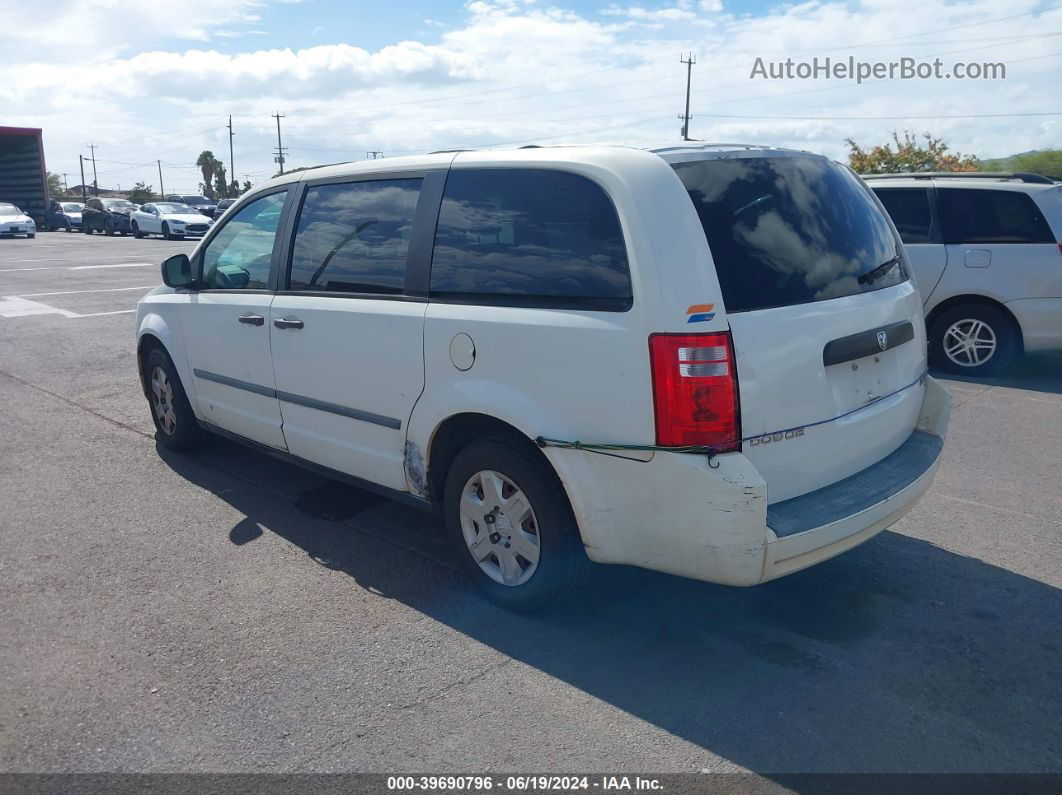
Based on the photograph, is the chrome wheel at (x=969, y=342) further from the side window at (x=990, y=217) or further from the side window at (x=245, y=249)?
the side window at (x=245, y=249)

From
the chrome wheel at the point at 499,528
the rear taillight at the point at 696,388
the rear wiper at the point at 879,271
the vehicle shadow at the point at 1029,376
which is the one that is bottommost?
the vehicle shadow at the point at 1029,376

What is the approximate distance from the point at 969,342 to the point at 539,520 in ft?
20.9

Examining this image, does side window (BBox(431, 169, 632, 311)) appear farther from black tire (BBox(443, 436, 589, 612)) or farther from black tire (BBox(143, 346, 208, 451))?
black tire (BBox(143, 346, 208, 451))

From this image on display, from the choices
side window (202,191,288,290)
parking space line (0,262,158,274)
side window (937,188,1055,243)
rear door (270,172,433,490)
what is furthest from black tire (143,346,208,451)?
parking space line (0,262,158,274)

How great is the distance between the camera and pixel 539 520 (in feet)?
11.8

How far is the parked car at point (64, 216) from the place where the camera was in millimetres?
45378

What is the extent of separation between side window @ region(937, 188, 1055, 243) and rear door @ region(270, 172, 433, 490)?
629 cm

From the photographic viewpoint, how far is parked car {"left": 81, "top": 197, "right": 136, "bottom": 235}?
39906mm

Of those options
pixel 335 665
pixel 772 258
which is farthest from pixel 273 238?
pixel 772 258

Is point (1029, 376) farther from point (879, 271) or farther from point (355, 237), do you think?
point (355, 237)

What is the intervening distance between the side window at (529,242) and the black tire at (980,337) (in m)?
6.23

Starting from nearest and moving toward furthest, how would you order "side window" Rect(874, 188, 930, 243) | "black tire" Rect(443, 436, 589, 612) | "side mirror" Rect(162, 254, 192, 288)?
1. "black tire" Rect(443, 436, 589, 612)
2. "side mirror" Rect(162, 254, 192, 288)
3. "side window" Rect(874, 188, 930, 243)

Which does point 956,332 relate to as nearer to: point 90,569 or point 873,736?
point 873,736

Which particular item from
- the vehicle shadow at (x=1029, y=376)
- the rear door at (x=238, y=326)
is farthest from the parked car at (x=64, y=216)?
the vehicle shadow at (x=1029, y=376)
